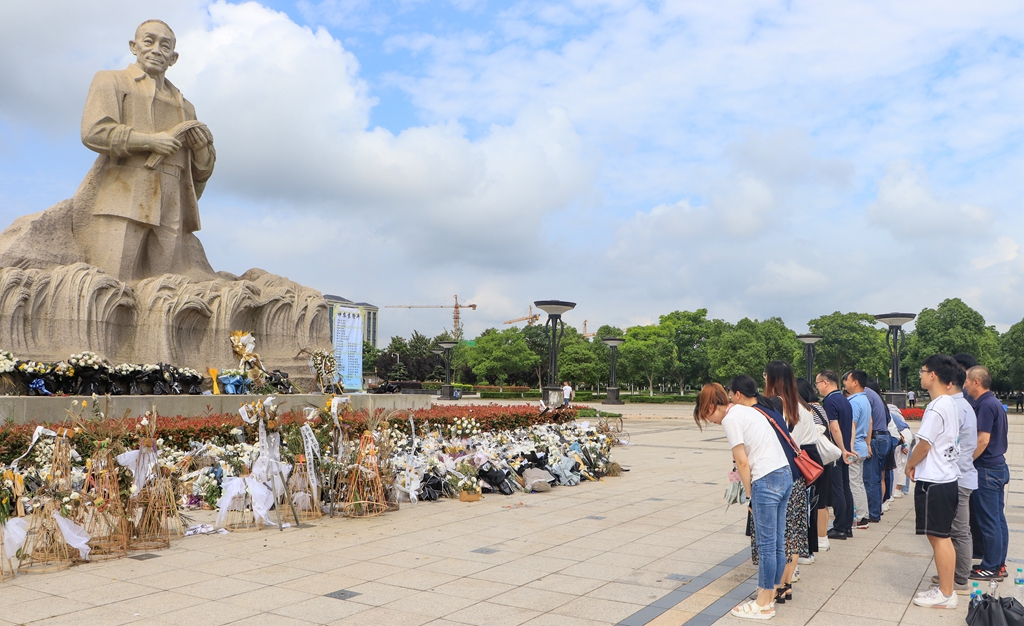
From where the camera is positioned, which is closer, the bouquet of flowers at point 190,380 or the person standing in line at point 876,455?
the person standing in line at point 876,455

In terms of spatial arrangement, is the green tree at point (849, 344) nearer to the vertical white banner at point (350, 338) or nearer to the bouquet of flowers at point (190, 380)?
the vertical white banner at point (350, 338)

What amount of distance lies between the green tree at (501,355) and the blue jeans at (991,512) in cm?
Answer: 5068

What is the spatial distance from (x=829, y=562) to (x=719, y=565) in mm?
904

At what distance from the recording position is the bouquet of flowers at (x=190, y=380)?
12.1m

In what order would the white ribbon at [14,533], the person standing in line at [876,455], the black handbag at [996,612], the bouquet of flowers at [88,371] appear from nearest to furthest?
the black handbag at [996,612] < the white ribbon at [14,533] < the person standing in line at [876,455] < the bouquet of flowers at [88,371]

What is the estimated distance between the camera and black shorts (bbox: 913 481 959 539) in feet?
14.9

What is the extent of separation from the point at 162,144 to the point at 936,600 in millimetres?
12905

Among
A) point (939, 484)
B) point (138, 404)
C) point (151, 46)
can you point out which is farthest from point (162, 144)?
point (939, 484)

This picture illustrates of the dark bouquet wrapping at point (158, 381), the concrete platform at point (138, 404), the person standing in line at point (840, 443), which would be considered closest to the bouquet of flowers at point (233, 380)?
the concrete platform at point (138, 404)

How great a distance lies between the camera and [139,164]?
13.3m

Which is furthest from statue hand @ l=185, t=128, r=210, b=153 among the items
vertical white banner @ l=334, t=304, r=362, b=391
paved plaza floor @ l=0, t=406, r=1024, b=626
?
paved plaza floor @ l=0, t=406, r=1024, b=626

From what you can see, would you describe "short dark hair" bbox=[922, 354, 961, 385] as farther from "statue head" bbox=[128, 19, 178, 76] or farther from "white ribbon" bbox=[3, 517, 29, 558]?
"statue head" bbox=[128, 19, 178, 76]

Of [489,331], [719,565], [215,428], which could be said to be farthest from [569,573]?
[489,331]

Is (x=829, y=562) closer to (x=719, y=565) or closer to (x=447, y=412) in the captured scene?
(x=719, y=565)
